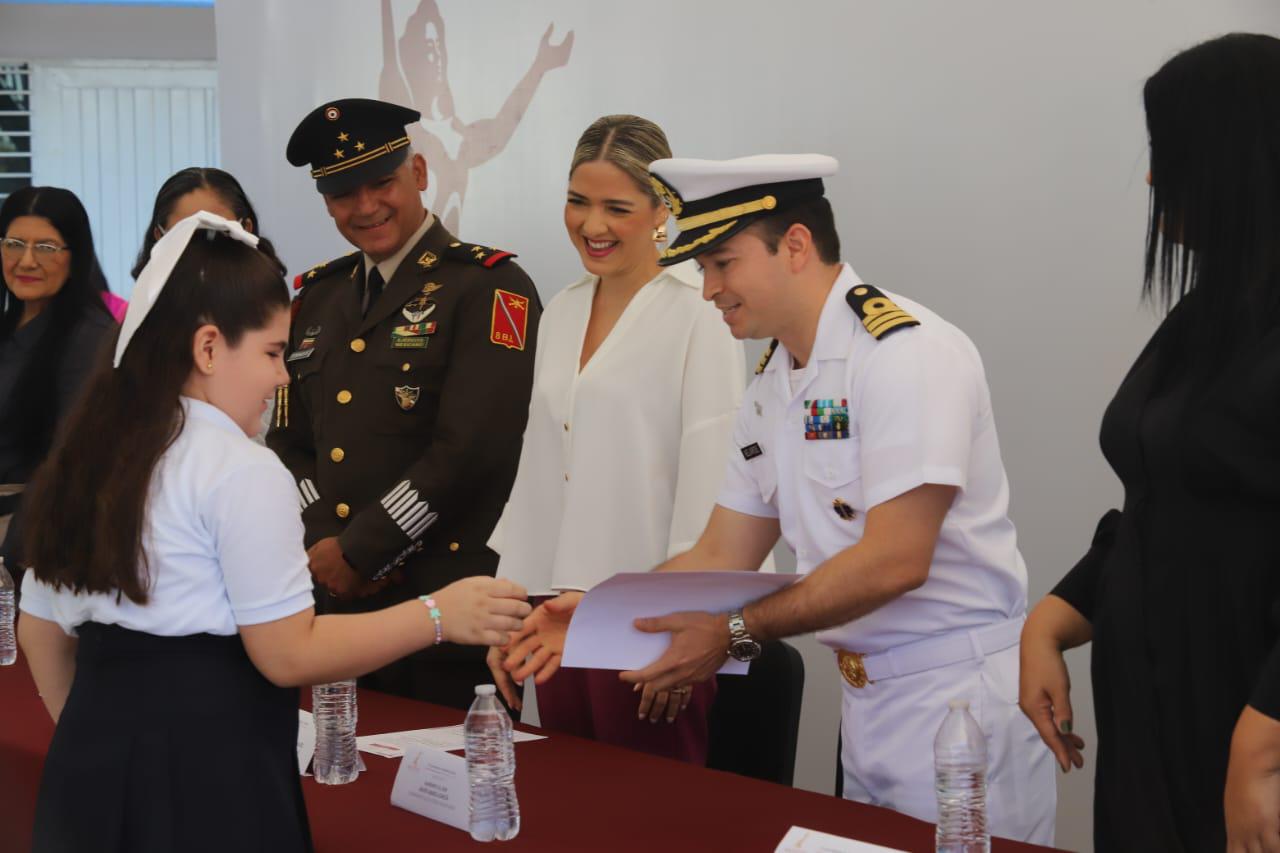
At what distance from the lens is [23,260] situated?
3.81 meters

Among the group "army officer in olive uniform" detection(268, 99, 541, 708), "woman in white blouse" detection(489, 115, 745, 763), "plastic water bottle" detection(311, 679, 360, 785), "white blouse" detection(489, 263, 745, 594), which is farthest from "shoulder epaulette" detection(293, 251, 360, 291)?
"plastic water bottle" detection(311, 679, 360, 785)

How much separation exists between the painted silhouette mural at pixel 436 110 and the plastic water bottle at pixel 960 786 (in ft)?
11.0

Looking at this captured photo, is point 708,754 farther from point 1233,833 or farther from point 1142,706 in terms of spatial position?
point 1233,833

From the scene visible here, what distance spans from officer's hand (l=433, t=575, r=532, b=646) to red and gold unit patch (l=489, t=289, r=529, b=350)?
1250 millimetres

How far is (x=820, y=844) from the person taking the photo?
160cm

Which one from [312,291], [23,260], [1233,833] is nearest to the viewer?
[1233,833]

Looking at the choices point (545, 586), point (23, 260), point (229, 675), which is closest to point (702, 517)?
point (545, 586)

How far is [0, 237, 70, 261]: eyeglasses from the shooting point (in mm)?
3814

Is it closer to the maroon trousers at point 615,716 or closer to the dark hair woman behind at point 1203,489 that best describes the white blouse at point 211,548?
the maroon trousers at point 615,716

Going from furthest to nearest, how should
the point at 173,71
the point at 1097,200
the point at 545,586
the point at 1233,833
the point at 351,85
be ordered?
the point at 173,71
the point at 351,85
the point at 1097,200
the point at 545,586
the point at 1233,833

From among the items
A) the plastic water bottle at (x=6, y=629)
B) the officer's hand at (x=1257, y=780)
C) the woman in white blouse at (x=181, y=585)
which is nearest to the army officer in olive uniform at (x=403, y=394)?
the plastic water bottle at (x=6, y=629)

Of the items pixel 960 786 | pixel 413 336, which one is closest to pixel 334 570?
pixel 413 336

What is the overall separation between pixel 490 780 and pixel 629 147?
1.37 meters

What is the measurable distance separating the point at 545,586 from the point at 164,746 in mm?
1161
